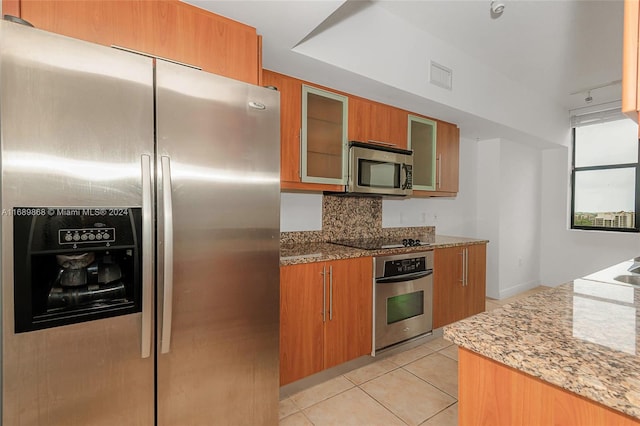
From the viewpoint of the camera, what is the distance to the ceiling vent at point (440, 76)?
8.43ft

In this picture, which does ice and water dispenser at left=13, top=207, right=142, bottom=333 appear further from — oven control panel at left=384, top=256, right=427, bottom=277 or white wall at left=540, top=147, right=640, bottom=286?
white wall at left=540, top=147, right=640, bottom=286

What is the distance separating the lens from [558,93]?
379 centimetres

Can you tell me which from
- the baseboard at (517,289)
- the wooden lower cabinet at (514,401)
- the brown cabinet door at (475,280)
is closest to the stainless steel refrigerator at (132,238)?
the wooden lower cabinet at (514,401)

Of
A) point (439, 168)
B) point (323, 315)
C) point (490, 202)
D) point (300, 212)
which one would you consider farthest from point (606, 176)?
point (323, 315)

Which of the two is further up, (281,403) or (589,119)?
(589,119)

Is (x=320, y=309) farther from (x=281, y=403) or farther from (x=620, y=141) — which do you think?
(x=620, y=141)

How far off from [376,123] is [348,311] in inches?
62.7

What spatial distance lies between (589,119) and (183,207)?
5.40 m

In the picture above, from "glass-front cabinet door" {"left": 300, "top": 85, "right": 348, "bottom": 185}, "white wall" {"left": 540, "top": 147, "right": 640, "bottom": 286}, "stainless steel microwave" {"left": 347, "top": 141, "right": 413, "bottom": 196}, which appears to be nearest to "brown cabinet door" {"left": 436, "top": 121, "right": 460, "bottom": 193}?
"stainless steel microwave" {"left": 347, "top": 141, "right": 413, "bottom": 196}

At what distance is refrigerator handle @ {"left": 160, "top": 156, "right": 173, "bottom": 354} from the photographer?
47.4 inches

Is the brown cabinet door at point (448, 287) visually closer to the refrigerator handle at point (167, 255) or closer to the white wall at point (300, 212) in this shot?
the white wall at point (300, 212)

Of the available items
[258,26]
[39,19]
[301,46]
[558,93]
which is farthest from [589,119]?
[39,19]

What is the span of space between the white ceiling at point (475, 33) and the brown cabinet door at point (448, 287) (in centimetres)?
138

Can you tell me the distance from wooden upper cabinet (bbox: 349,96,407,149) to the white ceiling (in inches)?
3.5
